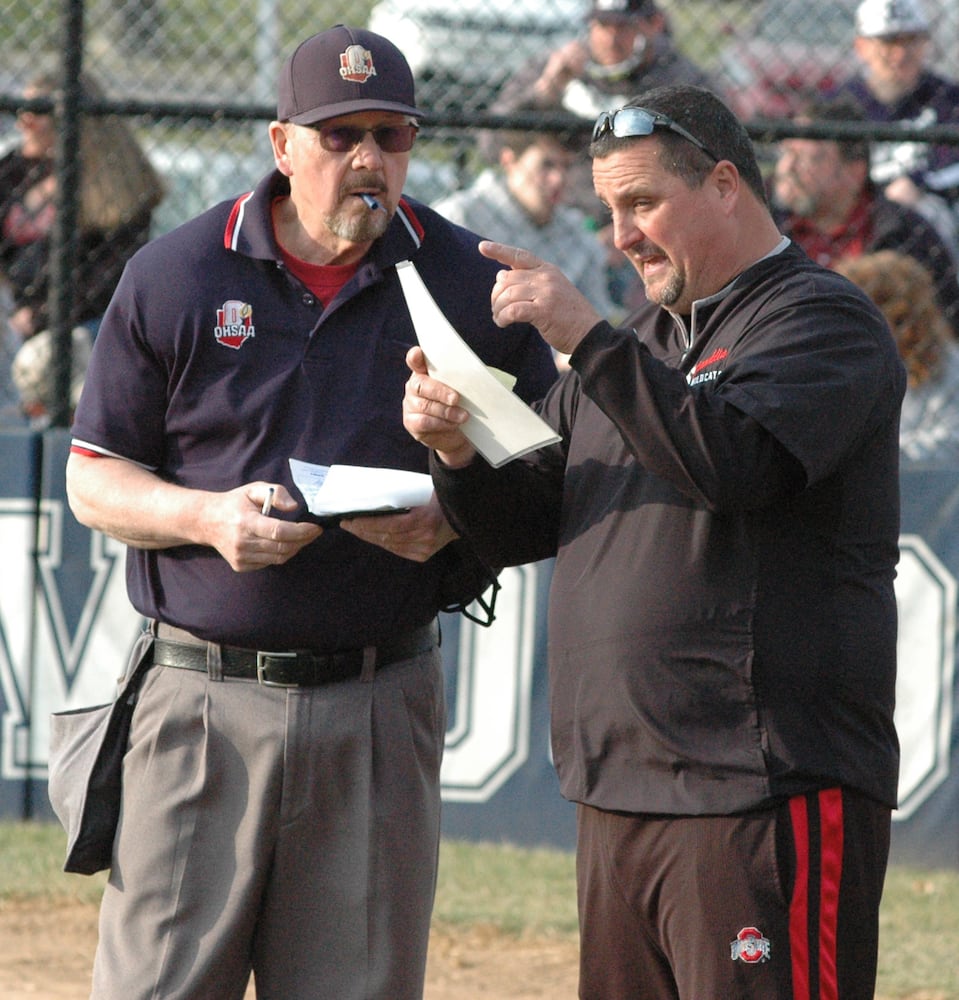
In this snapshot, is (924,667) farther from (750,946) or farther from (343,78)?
(343,78)

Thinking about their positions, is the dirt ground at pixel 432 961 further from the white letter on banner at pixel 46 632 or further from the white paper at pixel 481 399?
the white paper at pixel 481 399

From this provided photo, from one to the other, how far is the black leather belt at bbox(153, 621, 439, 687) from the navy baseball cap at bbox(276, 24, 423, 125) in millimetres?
994

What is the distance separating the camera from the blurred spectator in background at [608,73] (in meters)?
6.26

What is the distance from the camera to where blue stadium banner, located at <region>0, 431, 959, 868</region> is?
5.34 metres

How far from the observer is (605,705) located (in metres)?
2.61

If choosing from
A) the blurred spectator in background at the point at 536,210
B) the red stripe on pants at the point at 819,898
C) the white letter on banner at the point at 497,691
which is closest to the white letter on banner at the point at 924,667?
the white letter on banner at the point at 497,691

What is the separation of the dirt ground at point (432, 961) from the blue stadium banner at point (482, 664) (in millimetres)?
685

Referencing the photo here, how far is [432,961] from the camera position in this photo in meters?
4.62

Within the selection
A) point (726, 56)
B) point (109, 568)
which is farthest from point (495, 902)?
point (726, 56)

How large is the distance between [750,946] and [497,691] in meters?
2.90

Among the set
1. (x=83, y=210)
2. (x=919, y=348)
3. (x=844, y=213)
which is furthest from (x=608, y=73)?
(x=83, y=210)

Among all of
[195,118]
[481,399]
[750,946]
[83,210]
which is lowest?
[750,946]

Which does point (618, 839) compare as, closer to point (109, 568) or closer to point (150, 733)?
point (150, 733)

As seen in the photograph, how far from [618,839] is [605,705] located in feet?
0.76
